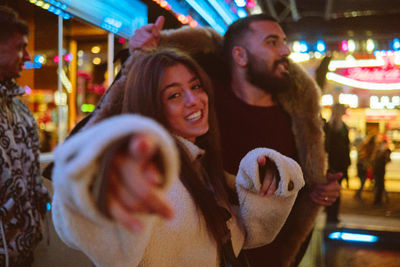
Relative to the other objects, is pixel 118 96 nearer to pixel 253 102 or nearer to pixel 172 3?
pixel 253 102

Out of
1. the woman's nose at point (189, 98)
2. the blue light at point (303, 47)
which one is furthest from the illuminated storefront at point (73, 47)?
the blue light at point (303, 47)

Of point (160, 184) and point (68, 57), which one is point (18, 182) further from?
point (68, 57)

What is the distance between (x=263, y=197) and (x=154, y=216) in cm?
54

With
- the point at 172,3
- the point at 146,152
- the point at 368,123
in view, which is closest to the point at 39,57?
the point at 172,3

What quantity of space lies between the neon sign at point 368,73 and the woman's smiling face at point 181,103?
798 centimetres

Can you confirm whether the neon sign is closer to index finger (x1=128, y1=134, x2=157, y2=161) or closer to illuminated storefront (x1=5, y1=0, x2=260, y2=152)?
illuminated storefront (x1=5, y1=0, x2=260, y2=152)

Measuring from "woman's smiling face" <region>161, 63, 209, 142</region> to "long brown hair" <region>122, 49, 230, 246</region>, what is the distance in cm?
2

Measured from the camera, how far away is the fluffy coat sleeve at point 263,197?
1154mm

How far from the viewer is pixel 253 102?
7.14 ft

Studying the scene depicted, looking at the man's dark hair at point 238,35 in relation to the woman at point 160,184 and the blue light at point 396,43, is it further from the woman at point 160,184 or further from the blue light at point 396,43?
the blue light at point 396,43

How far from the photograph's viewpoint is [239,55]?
2264 millimetres

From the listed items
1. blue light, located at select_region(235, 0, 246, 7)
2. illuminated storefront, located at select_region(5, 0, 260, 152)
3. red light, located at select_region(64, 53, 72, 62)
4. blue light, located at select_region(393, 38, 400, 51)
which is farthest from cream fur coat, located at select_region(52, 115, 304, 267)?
blue light, located at select_region(393, 38, 400, 51)

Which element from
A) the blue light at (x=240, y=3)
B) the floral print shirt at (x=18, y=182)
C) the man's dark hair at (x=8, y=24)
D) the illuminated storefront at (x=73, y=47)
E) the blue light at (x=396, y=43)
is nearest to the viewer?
the floral print shirt at (x=18, y=182)

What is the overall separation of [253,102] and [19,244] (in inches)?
60.0
